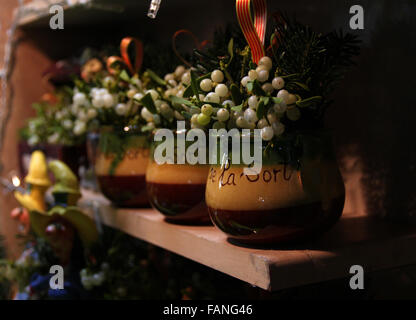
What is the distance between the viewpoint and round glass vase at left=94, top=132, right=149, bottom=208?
774mm

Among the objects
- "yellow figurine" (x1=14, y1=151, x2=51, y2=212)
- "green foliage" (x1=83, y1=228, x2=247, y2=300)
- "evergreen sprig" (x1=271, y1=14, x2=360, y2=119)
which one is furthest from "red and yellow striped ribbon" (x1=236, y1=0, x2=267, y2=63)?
"yellow figurine" (x1=14, y1=151, x2=51, y2=212)

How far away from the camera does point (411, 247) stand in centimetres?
54

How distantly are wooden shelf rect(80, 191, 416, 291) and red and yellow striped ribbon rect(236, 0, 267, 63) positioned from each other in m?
0.20

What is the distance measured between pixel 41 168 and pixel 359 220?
607mm

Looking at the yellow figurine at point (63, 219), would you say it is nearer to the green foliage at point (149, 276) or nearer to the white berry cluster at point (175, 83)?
the green foliage at point (149, 276)

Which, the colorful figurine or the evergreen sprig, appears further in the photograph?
the colorful figurine

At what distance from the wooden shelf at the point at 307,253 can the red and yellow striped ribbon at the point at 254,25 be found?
199 mm

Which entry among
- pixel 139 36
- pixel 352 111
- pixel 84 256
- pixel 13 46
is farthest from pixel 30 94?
pixel 352 111

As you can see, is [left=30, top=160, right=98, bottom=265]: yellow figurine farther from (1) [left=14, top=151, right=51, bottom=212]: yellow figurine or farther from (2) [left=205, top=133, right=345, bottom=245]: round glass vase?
(2) [left=205, top=133, right=345, bottom=245]: round glass vase

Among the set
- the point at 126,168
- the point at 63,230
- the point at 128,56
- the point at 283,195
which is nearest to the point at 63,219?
the point at 63,230

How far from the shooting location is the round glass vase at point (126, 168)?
0.77m

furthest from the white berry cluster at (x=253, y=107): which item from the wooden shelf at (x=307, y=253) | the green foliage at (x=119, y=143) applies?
the green foliage at (x=119, y=143)
